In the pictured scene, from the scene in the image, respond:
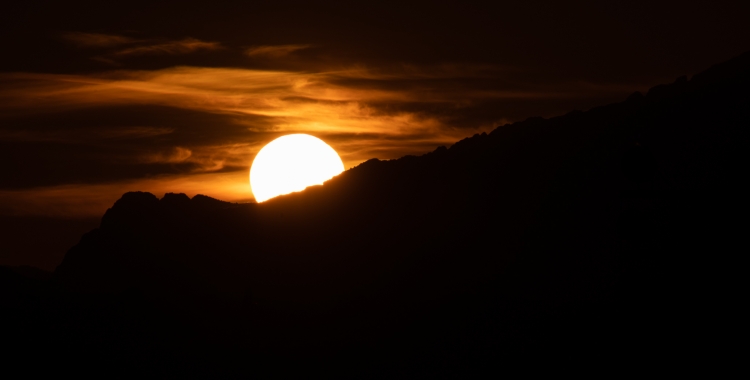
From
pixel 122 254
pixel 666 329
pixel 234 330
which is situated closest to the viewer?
pixel 666 329

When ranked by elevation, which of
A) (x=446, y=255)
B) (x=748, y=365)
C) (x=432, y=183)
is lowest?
(x=748, y=365)

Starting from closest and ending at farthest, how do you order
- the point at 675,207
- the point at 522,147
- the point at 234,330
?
the point at 675,207 → the point at 234,330 → the point at 522,147

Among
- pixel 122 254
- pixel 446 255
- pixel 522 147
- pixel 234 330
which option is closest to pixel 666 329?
pixel 446 255

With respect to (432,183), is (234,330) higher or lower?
lower

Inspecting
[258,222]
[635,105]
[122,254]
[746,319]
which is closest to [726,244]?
[746,319]

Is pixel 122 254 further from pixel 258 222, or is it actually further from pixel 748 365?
pixel 748 365

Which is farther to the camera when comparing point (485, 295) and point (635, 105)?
point (635, 105)

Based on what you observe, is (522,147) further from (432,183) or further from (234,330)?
(234,330)
